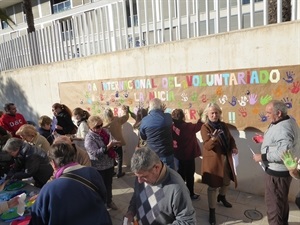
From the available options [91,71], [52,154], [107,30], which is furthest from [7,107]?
[52,154]

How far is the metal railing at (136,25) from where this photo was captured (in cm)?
418

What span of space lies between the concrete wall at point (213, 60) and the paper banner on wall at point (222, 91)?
12 centimetres

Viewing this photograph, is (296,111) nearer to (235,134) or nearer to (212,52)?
(235,134)

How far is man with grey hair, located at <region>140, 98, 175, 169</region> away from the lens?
365cm

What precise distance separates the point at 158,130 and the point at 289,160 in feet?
5.32

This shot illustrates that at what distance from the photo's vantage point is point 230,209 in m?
3.98

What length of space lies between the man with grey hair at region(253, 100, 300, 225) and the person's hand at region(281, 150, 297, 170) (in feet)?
0.15

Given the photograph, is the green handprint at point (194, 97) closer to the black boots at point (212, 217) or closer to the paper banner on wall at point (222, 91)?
the paper banner on wall at point (222, 91)

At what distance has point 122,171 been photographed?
18.6ft

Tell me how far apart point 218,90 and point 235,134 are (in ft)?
2.48

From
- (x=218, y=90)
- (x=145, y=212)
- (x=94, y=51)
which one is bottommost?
(x=145, y=212)

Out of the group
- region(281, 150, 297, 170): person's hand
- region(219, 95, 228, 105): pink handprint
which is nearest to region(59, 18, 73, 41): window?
region(219, 95, 228, 105): pink handprint

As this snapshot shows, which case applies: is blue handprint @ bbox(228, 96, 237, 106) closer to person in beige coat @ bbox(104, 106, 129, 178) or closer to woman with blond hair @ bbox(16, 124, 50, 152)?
person in beige coat @ bbox(104, 106, 129, 178)

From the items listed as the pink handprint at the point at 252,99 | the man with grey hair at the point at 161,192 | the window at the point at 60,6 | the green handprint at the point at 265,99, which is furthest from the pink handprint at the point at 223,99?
the window at the point at 60,6
